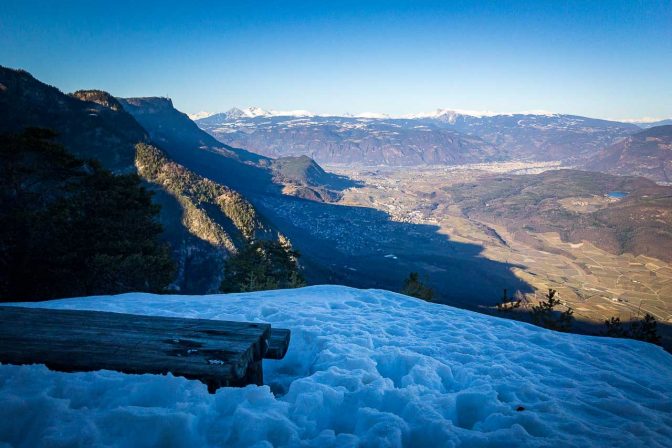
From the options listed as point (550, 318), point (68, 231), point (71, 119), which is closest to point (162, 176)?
point (71, 119)

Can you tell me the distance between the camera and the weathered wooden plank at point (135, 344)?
364 cm

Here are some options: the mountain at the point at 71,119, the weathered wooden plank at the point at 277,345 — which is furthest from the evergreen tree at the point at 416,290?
the mountain at the point at 71,119

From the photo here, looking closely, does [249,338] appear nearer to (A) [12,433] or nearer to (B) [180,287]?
(A) [12,433]

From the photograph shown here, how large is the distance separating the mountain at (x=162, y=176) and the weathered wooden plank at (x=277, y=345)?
61.2 metres

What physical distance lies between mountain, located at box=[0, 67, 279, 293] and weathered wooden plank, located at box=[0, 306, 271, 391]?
61.2 m

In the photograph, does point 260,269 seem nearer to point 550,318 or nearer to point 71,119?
point 550,318

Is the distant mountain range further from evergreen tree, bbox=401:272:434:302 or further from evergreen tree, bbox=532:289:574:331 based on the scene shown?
evergreen tree, bbox=532:289:574:331

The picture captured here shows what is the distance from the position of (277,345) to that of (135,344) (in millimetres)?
1809

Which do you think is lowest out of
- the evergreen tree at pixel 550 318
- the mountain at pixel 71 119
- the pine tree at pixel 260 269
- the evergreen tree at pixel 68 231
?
the evergreen tree at pixel 550 318

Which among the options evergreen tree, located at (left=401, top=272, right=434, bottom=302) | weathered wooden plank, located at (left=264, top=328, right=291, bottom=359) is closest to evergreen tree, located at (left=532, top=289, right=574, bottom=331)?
evergreen tree, located at (left=401, top=272, right=434, bottom=302)

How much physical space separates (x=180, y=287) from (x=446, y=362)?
7277 cm

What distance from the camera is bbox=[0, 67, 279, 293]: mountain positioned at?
2837 inches

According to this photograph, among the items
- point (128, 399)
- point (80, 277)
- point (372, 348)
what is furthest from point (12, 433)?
point (80, 277)

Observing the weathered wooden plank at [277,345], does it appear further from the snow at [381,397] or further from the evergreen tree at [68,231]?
the evergreen tree at [68,231]
